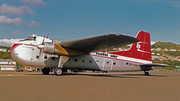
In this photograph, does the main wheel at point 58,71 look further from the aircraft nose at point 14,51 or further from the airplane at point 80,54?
the aircraft nose at point 14,51

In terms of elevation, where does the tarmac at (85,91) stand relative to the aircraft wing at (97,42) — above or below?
below

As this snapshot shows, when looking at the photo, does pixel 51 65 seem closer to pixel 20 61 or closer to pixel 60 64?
pixel 60 64

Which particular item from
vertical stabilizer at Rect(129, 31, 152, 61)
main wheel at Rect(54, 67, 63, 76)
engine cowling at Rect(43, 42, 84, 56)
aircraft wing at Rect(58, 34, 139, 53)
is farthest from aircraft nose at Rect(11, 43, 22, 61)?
vertical stabilizer at Rect(129, 31, 152, 61)

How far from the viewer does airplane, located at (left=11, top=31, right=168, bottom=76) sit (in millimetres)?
15699

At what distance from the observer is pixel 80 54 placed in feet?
61.4

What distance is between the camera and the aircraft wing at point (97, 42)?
45.9 feet

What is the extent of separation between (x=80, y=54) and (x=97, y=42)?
366cm

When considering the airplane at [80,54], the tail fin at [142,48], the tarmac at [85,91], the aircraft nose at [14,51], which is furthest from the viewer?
the tail fin at [142,48]

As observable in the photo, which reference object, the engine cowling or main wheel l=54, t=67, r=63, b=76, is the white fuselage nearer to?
main wheel l=54, t=67, r=63, b=76

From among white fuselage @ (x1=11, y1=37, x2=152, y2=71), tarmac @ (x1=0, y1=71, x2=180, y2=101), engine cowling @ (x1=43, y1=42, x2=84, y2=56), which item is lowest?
tarmac @ (x1=0, y1=71, x2=180, y2=101)

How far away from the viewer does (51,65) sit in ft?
59.7

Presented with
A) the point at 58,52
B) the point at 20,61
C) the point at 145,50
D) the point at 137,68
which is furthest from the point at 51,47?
the point at 145,50

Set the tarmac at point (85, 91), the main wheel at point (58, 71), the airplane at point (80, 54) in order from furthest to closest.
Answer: the main wheel at point (58, 71) → the airplane at point (80, 54) → the tarmac at point (85, 91)

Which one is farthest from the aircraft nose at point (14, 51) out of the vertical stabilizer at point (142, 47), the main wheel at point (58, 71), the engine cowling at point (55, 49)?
the vertical stabilizer at point (142, 47)
